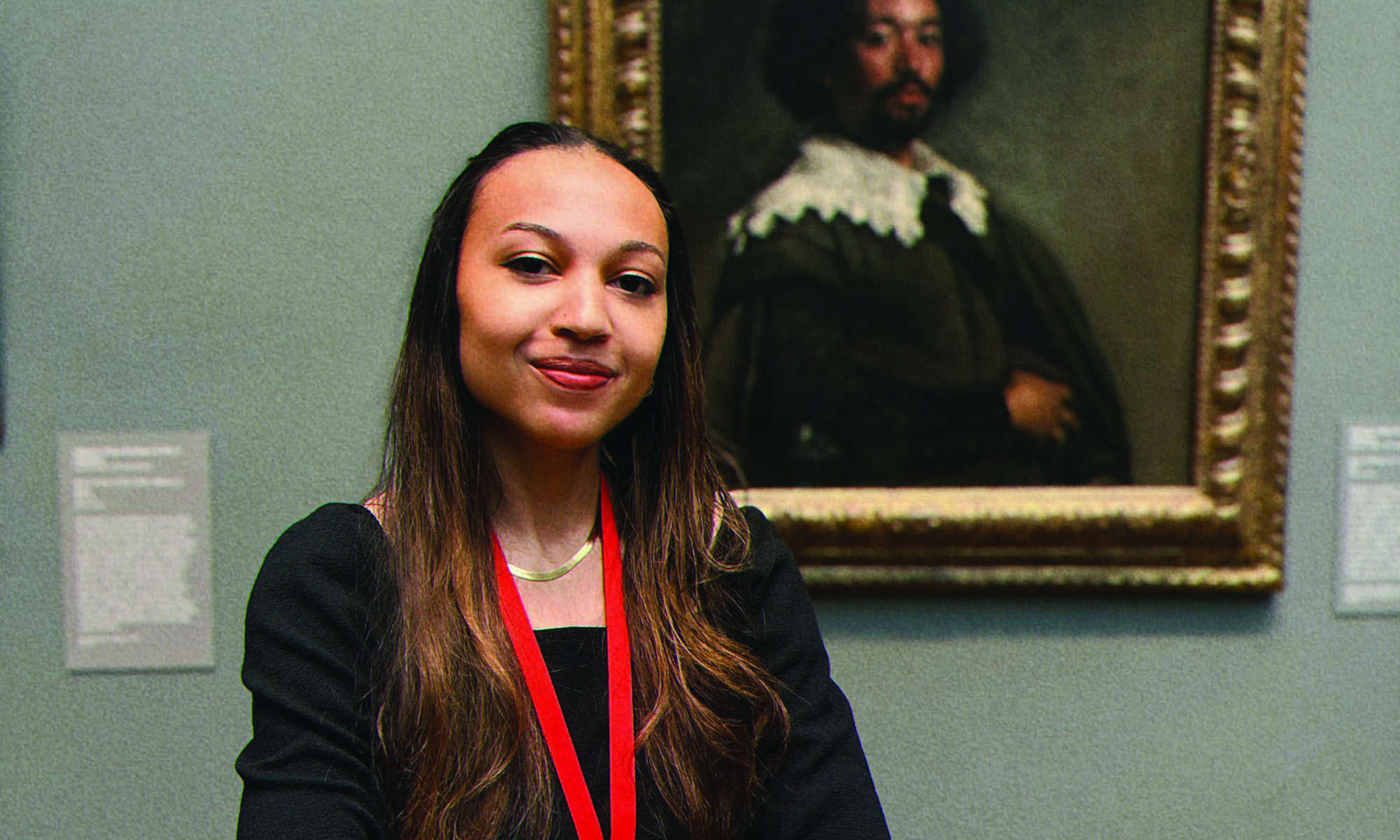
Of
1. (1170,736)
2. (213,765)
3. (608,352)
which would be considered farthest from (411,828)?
(1170,736)

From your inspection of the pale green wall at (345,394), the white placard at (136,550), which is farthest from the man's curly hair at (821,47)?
the white placard at (136,550)

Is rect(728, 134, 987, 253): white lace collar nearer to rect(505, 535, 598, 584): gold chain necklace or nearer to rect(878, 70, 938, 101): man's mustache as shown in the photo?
rect(878, 70, 938, 101): man's mustache

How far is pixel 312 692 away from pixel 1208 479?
1.22m

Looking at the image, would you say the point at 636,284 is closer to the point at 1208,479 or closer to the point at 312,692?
the point at 312,692

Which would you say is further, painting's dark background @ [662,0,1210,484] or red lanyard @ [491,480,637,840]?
painting's dark background @ [662,0,1210,484]

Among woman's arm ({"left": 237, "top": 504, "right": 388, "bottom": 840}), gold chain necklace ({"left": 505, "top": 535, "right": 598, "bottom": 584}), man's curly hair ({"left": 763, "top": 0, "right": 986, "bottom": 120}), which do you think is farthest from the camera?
man's curly hair ({"left": 763, "top": 0, "right": 986, "bottom": 120})

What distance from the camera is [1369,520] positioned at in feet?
4.67

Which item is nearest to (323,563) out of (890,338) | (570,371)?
(570,371)

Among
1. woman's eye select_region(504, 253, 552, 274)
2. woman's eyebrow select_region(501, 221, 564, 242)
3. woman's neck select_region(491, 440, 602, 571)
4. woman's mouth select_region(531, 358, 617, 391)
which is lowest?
woman's neck select_region(491, 440, 602, 571)

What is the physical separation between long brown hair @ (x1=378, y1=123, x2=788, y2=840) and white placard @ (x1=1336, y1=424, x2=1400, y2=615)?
1053 mm

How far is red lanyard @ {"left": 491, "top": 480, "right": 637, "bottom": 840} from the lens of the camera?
768 mm

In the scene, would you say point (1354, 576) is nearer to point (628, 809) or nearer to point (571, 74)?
point (628, 809)

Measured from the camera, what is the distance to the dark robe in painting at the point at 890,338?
134cm

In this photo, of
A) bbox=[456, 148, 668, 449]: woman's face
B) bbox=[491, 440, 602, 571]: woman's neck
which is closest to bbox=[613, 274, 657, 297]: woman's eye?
bbox=[456, 148, 668, 449]: woman's face
